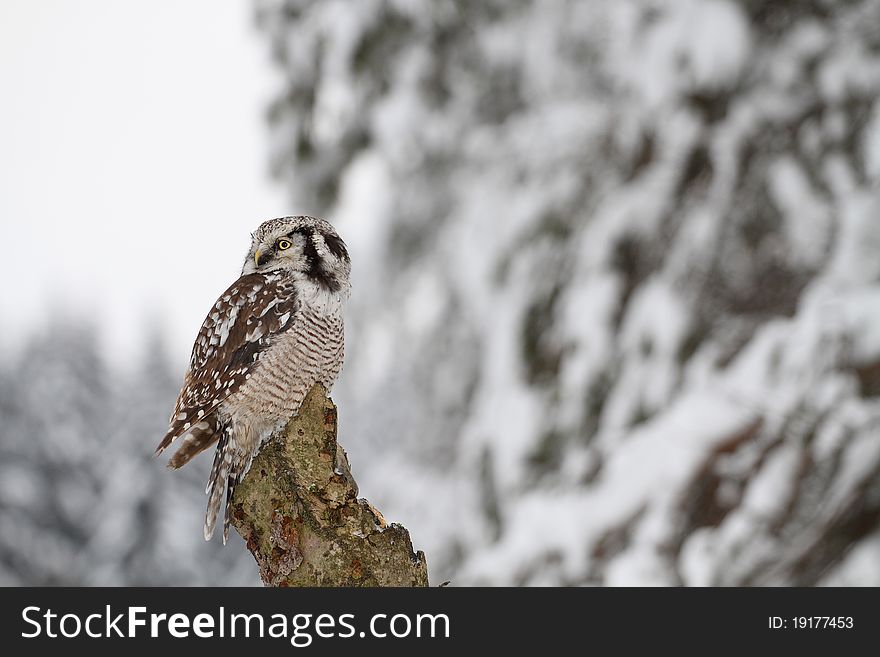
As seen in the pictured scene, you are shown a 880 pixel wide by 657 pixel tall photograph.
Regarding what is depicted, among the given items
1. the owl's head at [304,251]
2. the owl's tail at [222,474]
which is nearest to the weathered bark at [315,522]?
the owl's tail at [222,474]

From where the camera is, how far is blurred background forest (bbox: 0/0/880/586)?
285 cm

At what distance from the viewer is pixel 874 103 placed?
10.8ft

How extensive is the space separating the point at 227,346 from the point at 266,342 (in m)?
0.11

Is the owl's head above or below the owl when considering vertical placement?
above

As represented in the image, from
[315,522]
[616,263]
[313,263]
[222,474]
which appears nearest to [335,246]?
[313,263]

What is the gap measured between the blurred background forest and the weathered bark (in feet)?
4.62

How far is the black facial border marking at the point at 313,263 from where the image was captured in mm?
2418

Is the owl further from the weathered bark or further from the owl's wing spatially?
the weathered bark

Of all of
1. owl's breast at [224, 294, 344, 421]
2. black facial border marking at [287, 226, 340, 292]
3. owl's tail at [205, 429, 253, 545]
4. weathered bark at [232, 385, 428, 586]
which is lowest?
weathered bark at [232, 385, 428, 586]

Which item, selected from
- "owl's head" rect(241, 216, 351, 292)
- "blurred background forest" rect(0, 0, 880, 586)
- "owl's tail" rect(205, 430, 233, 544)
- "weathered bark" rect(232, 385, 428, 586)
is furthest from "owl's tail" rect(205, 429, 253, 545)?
"blurred background forest" rect(0, 0, 880, 586)

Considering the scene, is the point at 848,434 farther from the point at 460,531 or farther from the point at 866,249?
the point at 460,531

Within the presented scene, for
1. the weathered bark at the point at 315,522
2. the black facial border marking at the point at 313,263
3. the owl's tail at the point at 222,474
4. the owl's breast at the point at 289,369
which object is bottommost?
the weathered bark at the point at 315,522

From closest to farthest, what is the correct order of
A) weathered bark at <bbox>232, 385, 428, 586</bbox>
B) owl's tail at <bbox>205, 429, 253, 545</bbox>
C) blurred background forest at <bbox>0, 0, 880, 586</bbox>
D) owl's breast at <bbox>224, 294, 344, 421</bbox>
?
1. weathered bark at <bbox>232, 385, 428, 586</bbox>
2. owl's tail at <bbox>205, 429, 253, 545</bbox>
3. owl's breast at <bbox>224, 294, 344, 421</bbox>
4. blurred background forest at <bbox>0, 0, 880, 586</bbox>

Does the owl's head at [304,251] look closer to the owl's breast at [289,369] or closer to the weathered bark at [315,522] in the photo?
the owl's breast at [289,369]
